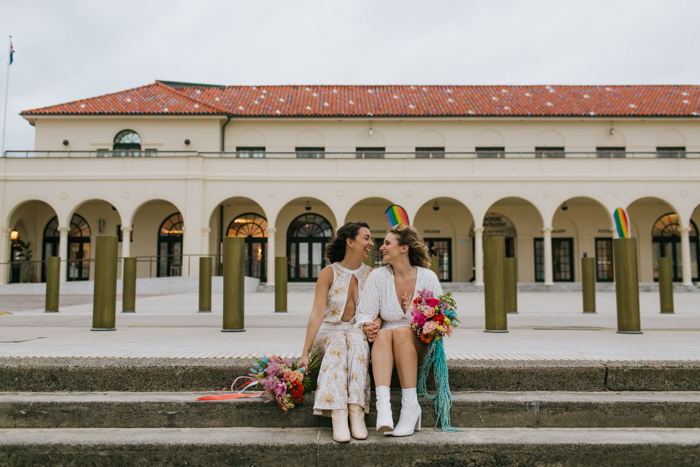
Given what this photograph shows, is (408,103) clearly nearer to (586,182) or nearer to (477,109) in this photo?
(477,109)

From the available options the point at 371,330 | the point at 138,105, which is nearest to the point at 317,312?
the point at 371,330

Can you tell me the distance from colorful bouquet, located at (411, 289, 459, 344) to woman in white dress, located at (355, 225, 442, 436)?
0.10 metres

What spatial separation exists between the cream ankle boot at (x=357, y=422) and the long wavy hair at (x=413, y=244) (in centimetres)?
123

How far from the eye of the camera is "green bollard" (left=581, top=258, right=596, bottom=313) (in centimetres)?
1064

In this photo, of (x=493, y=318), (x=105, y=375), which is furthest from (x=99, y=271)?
(x=493, y=318)

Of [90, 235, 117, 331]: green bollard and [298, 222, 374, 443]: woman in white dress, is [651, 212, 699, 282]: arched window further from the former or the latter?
[298, 222, 374, 443]: woman in white dress

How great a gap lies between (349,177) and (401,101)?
7.24m

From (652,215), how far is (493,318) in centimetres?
2419

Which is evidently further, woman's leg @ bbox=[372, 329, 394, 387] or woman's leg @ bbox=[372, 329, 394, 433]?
woman's leg @ bbox=[372, 329, 394, 387]

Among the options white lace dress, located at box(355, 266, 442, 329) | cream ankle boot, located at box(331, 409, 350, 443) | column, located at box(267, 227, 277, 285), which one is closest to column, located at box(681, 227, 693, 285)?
column, located at box(267, 227, 277, 285)

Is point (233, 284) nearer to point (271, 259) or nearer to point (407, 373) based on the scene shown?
point (407, 373)

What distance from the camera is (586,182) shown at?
23.6m

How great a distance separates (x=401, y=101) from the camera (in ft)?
92.9

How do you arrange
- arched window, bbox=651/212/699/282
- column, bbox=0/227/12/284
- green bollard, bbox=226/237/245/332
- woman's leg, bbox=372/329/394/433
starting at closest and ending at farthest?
1. woman's leg, bbox=372/329/394/433
2. green bollard, bbox=226/237/245/332
3. column, bbox=0/227/12/284
4. arched window, bbox=651/212/699/282
